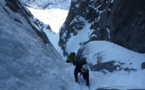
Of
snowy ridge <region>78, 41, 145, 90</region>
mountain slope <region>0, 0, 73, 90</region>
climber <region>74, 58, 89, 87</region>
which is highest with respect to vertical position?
mountain slope <region>0, 0, 73, 90</region>

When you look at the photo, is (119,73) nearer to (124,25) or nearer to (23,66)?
(124,25)

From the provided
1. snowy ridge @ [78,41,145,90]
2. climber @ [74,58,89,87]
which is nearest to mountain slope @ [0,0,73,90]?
climber @ [74,58,89,87]

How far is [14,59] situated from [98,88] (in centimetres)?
408

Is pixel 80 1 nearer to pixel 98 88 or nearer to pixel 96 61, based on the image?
pixel 96 61

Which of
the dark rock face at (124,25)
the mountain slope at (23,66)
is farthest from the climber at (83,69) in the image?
the dark rock face at (124,25)

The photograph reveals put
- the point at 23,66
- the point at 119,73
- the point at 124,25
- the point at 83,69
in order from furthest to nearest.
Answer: the point at 124,25 → the point at 119,73 → the point at 83,69 → the point at 23,66

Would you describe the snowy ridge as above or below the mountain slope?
below

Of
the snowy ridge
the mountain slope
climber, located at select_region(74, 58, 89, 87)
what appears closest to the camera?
the mountain slope

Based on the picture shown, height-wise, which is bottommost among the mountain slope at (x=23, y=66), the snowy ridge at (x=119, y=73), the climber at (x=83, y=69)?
the snowy ridge at (x=119, y=73)

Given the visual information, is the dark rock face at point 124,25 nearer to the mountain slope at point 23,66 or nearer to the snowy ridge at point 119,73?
the snowy ridge at point 119,73

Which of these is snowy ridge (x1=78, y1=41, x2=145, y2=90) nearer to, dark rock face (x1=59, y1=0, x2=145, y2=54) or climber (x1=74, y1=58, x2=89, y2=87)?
climber (x1=74, y1=58, x2=89, y2=87)

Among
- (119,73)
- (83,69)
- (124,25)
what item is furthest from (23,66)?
(124,25)

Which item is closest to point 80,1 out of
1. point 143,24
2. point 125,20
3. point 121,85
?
point 125,20

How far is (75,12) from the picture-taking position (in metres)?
27.5
